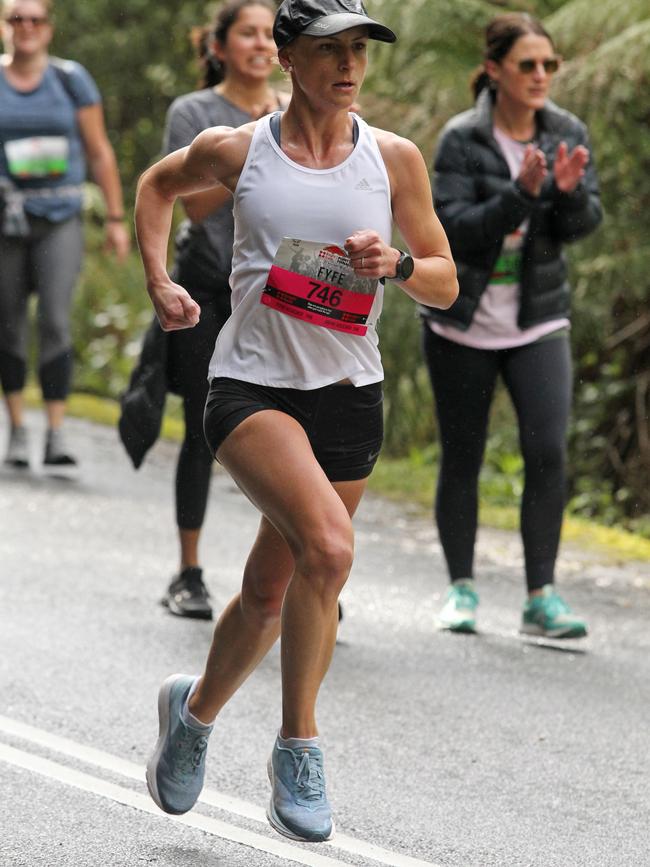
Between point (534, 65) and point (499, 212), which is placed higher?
point (534, 65)

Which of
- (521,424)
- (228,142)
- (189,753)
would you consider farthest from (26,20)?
(189,753)

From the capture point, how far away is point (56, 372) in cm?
1007

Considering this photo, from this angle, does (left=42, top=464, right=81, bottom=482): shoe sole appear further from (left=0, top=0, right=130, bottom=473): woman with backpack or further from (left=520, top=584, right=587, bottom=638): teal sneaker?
(left=520, top=584, right=587, bottom=638): teal sneaker

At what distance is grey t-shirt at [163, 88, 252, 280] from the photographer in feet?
21.2

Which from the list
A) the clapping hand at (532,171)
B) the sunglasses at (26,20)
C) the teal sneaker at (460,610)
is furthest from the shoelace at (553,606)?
the sunglasses at (26,20)

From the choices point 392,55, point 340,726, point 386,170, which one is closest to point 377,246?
point 386,170

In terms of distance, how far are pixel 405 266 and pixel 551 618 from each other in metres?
2.87

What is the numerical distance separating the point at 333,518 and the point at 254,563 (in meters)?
0.34

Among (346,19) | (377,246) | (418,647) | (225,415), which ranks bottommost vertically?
(418,647)

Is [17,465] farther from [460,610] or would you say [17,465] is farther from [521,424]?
[521,424]

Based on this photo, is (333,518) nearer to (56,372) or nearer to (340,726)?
(340,726)

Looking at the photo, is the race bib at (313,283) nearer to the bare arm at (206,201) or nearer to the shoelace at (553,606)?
the bare arm at (206,201)

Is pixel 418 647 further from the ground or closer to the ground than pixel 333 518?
closer to the ground

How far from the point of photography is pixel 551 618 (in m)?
6.66
